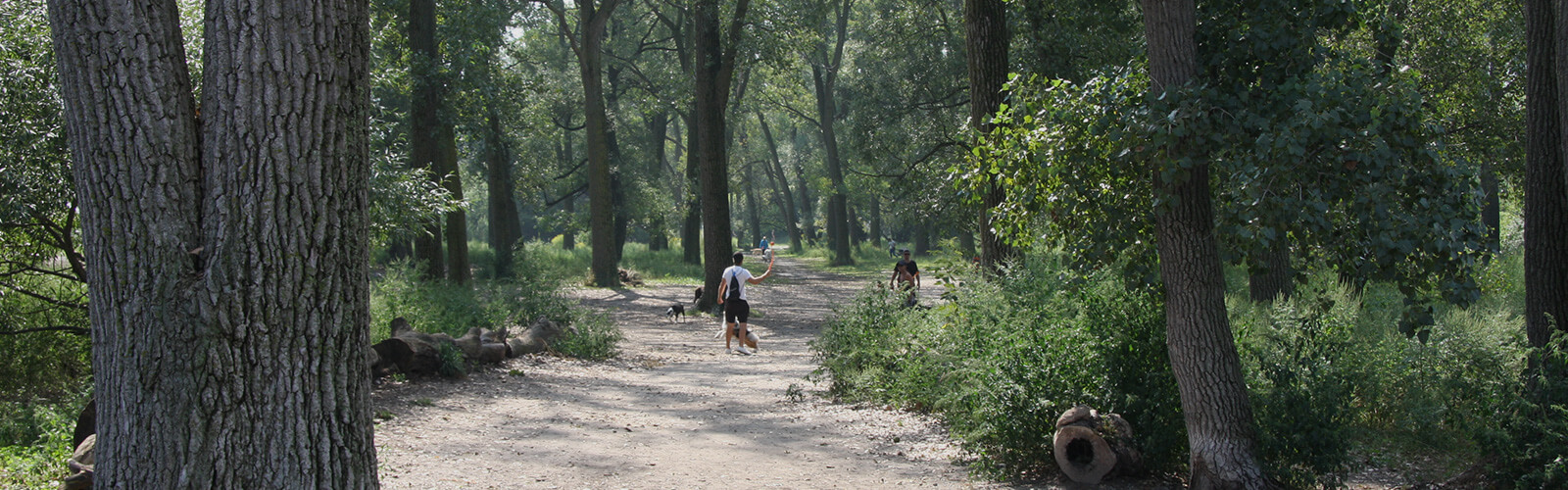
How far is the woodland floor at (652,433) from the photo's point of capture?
6.77m

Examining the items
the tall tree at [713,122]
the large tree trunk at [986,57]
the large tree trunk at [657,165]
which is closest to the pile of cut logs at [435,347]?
the large tree trunk at [986,57]

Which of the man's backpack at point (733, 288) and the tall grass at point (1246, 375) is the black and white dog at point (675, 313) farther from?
the tall grass at point (1246, 375)

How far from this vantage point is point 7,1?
7.52 m

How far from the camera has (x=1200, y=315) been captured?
18.6ft

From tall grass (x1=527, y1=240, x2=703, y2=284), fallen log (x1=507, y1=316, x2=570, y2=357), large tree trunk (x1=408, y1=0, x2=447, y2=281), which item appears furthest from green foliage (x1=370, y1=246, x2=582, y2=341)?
tall grass (x1=527, y1=240, x2=703, y2=284)

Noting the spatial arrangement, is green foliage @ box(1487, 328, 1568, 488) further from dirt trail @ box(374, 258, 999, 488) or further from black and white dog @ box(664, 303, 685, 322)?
black and white dog @ box(664, 303, 685, 322)

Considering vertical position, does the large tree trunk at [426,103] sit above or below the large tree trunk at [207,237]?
above

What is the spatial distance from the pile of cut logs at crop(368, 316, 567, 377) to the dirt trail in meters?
0.21

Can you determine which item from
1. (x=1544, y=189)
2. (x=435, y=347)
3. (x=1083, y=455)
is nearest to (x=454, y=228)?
(x=435, y=347)

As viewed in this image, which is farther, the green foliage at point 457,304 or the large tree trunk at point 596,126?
the large tree trunk at point 596,126

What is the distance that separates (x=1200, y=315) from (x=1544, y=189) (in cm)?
238

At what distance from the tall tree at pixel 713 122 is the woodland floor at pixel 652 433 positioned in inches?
263

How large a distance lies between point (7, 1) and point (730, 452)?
21.1 feet

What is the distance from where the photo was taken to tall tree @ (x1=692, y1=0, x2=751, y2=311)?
806 inches
